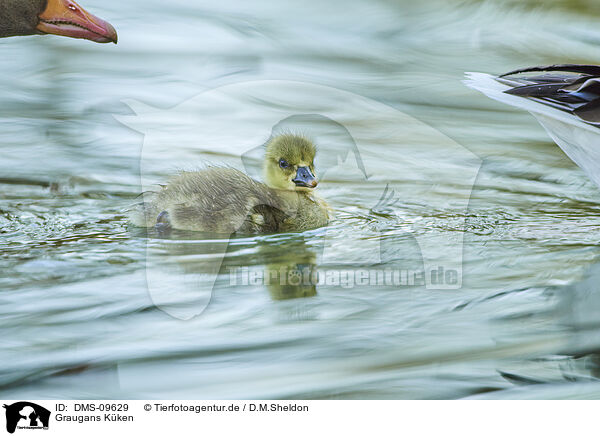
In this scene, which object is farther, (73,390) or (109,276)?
(109,276)

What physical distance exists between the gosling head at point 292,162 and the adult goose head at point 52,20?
0.46m

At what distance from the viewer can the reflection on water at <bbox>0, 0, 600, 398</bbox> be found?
125cm

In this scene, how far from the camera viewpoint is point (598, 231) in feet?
5.57

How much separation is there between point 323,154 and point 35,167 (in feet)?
2.37

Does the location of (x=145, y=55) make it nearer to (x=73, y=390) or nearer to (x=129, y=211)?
(x=129, y=211)

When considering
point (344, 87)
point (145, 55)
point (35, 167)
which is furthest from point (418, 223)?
point (145, 55)

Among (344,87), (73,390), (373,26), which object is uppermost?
(373,26)

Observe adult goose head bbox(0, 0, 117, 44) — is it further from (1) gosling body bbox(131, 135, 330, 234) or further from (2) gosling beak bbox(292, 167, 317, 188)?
(2) gosling beak bbox(292, 167, 317, 188)

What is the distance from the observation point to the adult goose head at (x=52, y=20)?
1.87 meters
